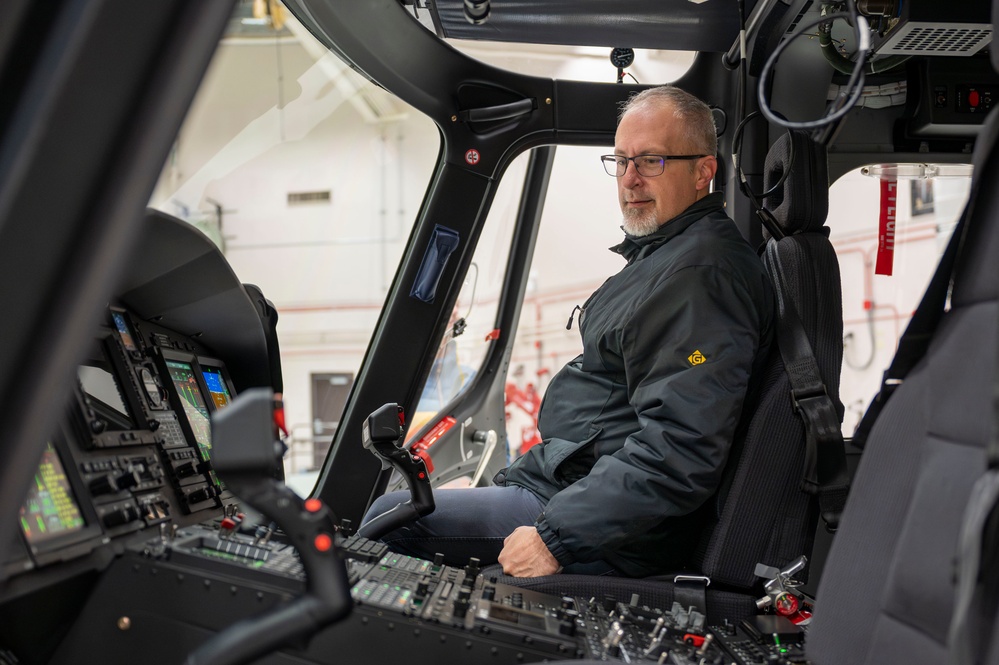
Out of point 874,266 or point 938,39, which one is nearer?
point 938,39

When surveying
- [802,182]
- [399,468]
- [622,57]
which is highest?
[622,57]

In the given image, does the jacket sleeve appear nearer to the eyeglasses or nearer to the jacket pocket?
the jacket pocket

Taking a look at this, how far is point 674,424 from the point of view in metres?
1.60

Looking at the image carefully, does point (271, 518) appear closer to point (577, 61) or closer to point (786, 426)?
point (786, 426)

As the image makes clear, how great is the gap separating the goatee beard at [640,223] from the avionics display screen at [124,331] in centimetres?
120

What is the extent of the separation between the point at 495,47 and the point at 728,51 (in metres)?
0.78

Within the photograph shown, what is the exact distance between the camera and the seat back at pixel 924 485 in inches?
27.6

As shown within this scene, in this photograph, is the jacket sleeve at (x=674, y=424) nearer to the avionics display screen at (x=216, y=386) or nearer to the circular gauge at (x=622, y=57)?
the avionics display screen at (x=216, y=386)

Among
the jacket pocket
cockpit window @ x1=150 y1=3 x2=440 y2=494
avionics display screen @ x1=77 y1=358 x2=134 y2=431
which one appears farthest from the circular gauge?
avionics display screen @ x1=77 y1=358 x2=134 y2=431

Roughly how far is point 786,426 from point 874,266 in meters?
2.20

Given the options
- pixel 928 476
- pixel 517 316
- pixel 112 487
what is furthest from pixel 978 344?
pixel 517 316

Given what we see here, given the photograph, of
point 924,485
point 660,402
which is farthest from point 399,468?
point 924,485

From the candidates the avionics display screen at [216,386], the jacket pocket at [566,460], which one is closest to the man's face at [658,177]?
the jacket pocket at [566,460]

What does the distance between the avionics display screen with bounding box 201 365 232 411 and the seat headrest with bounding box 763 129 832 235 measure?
139 cm
